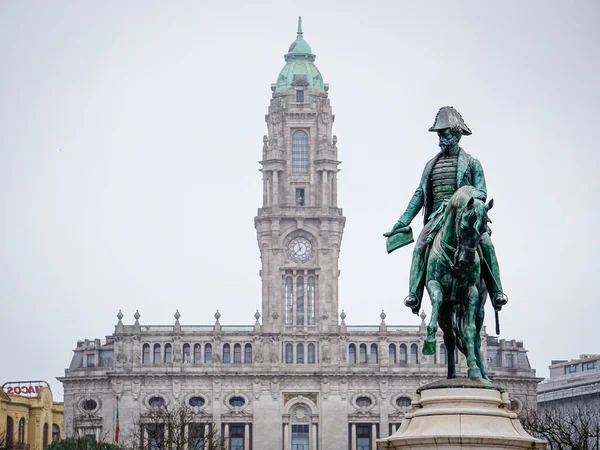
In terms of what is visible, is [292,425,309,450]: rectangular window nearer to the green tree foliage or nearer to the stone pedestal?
the green tree foliage

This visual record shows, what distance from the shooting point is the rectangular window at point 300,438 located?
121m

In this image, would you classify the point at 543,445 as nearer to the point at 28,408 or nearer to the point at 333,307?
the point at 28,408

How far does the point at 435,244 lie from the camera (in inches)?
821

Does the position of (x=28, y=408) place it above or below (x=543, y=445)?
above

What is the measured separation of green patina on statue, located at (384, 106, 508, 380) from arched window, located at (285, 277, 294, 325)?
340 feet

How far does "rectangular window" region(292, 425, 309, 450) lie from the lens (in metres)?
121

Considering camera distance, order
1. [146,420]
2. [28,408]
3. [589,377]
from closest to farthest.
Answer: [28,408] < [146,420] < [589,377]

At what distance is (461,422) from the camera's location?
61.9ft

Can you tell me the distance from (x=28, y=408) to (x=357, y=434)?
30.6 m

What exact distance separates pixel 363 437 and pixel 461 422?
104932 mm

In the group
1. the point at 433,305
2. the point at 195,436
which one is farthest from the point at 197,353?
the point at 433,305

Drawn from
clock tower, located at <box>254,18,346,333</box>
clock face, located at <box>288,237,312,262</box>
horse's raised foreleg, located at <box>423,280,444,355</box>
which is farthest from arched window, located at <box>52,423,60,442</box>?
horse's raised foreleg, located at <box>423,280,444,355</box>

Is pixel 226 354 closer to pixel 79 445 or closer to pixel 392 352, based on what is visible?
pixel 392 352

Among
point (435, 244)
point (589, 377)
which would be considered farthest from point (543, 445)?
point (589, 377)
